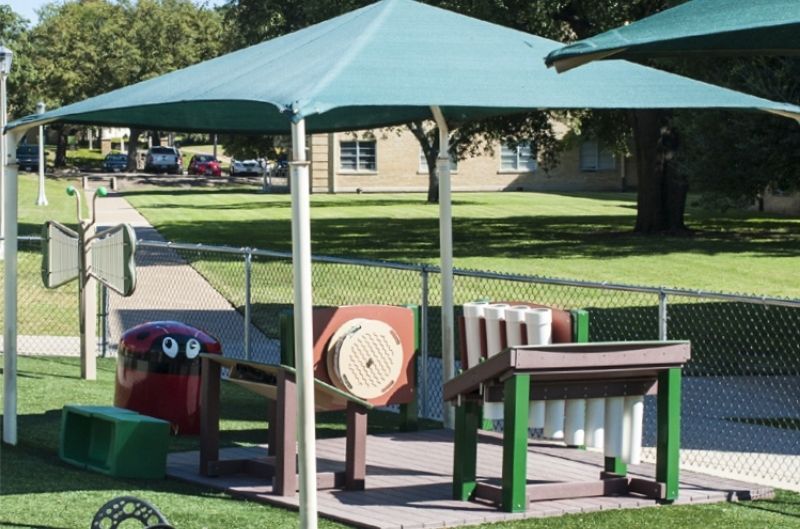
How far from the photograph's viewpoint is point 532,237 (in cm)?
3641

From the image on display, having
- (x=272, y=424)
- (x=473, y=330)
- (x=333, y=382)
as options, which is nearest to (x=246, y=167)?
(x=473, y=330)

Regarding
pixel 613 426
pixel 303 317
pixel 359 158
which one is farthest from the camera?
pixel 359 158

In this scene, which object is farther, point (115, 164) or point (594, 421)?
point (115, 164)

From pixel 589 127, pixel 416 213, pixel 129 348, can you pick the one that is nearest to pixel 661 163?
pixel 589 127

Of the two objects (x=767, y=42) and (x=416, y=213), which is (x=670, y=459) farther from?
(x=416, y=213)

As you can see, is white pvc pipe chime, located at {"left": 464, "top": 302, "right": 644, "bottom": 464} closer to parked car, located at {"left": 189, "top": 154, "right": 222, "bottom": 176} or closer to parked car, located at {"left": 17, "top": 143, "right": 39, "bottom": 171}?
parked car, located at {"left": 17, "top": 143, "right": 39, "bottom": 171}

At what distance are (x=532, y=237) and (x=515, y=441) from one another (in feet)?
93.0

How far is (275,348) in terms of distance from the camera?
1622 centimetres

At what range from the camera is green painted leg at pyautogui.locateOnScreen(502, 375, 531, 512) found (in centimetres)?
815

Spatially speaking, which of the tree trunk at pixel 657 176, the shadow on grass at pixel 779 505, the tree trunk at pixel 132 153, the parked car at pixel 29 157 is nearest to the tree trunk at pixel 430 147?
the tree trunk at pixel 657 176

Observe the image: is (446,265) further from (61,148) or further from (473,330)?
(61,148)

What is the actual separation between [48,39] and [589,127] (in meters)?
52.4

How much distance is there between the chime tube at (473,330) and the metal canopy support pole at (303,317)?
346 centimetres

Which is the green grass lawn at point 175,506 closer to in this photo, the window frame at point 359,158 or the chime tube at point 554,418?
the chime tube at point 554,418
